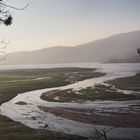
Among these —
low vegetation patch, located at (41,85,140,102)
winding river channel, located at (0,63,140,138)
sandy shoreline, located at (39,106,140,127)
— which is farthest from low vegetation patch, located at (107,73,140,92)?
sandy shoreline, located at (39,106,140,127)

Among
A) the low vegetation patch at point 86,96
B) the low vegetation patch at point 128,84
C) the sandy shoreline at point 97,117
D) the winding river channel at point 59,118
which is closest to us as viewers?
the winding river channel at point 59,118

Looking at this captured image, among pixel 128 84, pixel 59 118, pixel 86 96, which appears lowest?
pixel 128 84

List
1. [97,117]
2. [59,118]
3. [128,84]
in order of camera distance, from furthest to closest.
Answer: [128,84], [59,118], [97,117]

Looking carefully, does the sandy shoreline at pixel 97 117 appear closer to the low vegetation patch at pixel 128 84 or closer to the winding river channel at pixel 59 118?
the winding river channel at pixel 59 118

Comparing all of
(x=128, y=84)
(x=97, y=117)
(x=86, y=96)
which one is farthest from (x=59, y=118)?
(x=128, y=84)

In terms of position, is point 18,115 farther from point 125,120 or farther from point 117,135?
point 117,135

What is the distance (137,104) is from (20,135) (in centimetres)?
→ 2890

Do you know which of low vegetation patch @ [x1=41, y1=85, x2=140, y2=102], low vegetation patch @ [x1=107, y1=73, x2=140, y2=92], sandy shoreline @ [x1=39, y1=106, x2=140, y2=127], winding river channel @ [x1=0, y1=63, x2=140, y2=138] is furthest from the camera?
low vegetation patch @ [x1=107, y1=73, x2=140, y2=92]

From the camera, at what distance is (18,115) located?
52375mm

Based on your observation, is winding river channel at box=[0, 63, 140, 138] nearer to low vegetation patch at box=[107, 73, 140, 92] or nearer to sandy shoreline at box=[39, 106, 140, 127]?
sandy shoreline at box=[39, 106, 140, 127]

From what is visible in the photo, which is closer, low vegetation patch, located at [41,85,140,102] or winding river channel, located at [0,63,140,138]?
winding river channel, located at [0,63,140,138]

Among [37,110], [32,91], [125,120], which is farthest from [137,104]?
[32,91]

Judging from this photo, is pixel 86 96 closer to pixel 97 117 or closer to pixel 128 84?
pixel 97 117

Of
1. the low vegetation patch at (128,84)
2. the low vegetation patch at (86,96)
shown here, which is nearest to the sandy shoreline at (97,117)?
the low vegetation patch at (86,96)
